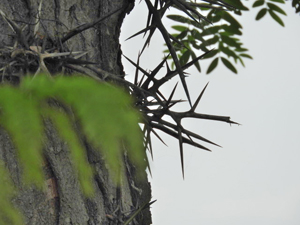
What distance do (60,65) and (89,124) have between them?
0.56 meters

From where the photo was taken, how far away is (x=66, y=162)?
0.95 meters

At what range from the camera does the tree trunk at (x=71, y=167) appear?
915 millimetres

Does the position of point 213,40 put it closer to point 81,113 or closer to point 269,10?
point 269,10

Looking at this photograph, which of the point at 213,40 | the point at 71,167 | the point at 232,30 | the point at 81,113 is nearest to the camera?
the point at 81,113

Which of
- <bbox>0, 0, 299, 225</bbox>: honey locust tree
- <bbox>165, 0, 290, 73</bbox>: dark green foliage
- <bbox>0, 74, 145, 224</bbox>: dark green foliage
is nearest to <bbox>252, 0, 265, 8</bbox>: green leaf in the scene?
<bbox>165, 0, 290, 73</bbox>: dark green foliage

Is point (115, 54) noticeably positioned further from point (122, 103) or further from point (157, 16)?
point (122, 103)

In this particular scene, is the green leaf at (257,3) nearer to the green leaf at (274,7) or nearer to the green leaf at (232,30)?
the green leaf at (274,7)

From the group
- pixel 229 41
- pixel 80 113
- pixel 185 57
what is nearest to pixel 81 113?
pixel 80 113

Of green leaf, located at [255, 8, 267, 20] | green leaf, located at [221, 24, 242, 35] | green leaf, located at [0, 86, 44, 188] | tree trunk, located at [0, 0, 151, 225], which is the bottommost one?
green leaf, located at [0, 86, 44, 188]

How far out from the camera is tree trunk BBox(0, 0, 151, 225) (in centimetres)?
91

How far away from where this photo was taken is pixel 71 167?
36.9 inches

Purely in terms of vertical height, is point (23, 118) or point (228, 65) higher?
point (228, 65)

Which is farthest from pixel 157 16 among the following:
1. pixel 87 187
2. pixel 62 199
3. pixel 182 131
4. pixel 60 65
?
pixel 87 187

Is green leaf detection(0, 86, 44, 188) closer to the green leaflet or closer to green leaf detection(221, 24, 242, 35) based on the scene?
the green leaflet
